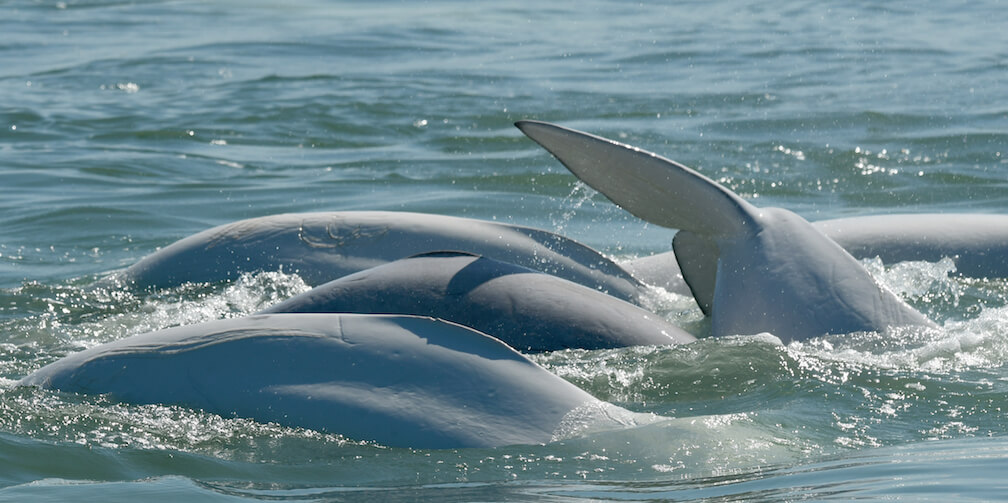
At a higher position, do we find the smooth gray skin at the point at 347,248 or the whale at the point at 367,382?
the smooth gray skin at the point at 347,248

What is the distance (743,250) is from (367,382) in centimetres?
207

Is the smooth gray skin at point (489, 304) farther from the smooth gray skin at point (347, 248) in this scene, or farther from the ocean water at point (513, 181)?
the smooth gray skin at point (347, 248)

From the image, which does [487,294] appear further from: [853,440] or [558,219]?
[558,219]

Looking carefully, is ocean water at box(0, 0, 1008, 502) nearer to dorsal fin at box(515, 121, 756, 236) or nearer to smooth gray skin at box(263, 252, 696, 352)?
smooth gray skin at box(263, 252, 696, 352)

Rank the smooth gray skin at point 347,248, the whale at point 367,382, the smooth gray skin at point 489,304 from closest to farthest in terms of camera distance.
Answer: the whale at point 367,382 → the smooth gray skin at point 489,304 → the smooth gray skin at point 347,248

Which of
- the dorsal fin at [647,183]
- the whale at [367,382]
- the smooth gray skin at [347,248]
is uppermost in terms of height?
the dorsal fin at [647,183]

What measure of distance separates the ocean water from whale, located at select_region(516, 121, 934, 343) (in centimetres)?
17

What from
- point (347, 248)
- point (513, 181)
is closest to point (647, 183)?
point (347, 248)

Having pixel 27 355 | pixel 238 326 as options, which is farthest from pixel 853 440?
pixel 27 355

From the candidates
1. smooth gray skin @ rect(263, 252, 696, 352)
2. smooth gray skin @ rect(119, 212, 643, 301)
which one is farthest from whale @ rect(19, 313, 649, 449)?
smooth gray skin @ rect(119, 212, 643, 301)

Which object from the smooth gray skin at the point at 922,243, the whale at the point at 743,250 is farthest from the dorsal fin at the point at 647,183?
the smooth gray skin at the point at 922,243

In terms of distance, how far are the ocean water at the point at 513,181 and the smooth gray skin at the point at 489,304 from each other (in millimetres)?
134

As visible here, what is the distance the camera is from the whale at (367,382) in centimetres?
415

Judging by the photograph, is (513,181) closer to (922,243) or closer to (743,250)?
(922,243)
